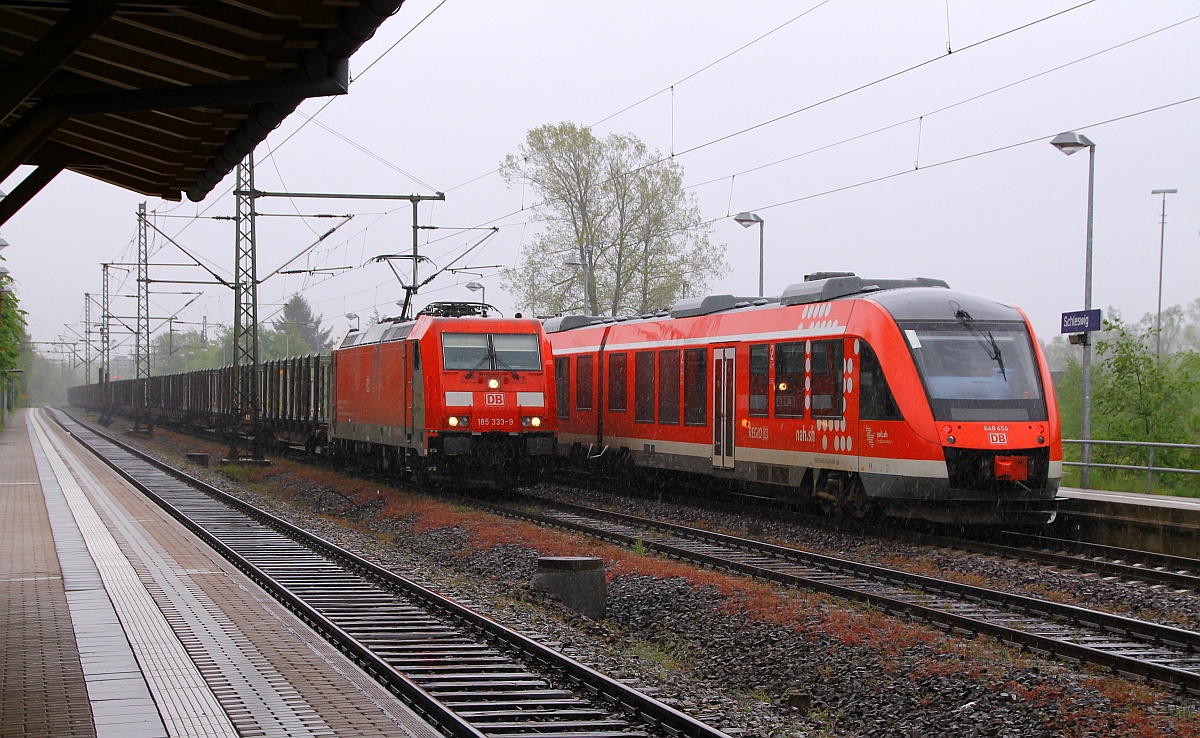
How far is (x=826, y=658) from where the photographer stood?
29.6 ft

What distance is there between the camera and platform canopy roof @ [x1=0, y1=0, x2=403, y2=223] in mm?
5992

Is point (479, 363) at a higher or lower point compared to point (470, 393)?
higher

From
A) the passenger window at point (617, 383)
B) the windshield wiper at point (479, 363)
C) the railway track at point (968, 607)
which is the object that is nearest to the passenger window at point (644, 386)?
the passenger window at point (617, 383)

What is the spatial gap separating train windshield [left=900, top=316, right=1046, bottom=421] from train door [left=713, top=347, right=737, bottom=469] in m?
3.78

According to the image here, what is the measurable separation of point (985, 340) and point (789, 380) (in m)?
2.76

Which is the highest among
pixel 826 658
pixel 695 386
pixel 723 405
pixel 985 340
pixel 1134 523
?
pixel 985 340

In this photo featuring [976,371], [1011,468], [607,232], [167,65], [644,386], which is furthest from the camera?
[607,232]

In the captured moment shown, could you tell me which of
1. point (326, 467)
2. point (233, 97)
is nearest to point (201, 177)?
point (233, 97)

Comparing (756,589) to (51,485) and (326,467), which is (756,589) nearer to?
(51,485)

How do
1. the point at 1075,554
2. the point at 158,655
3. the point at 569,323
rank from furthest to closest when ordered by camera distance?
the point at 569,323 → the point at 1075,554 → the point at 158,655

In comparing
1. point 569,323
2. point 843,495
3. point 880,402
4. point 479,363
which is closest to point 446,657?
point 880,402

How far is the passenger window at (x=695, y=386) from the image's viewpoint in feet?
61.7

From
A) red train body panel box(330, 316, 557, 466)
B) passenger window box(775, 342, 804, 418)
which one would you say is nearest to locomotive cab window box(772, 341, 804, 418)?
passenger window box(775, 342, 804, 418)

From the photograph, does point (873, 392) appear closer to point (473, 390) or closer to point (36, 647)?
point (473, 390)
